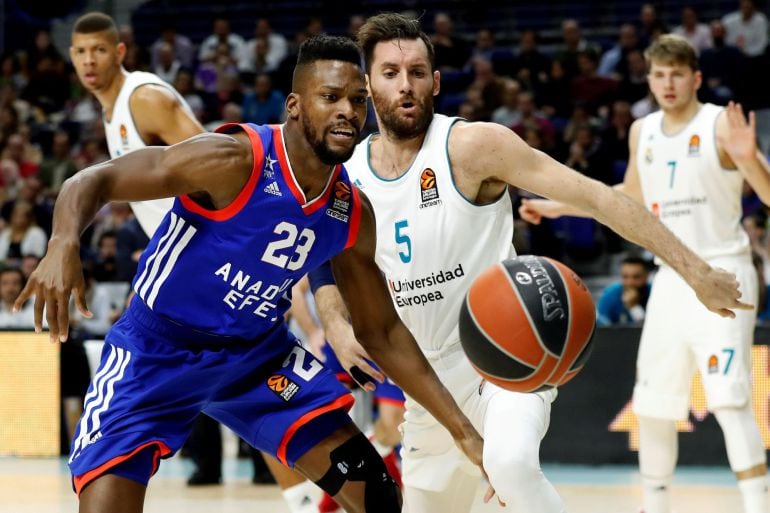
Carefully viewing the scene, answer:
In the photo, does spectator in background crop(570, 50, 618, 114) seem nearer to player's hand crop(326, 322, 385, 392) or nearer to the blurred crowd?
the blurred crowd

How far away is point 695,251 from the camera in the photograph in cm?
598

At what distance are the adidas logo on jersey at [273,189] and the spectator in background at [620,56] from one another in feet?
31.3

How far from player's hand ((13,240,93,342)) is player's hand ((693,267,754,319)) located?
1.97m

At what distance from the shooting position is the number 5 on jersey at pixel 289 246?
376 centimetres

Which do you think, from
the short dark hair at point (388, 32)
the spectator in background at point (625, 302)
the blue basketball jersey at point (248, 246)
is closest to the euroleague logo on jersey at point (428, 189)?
the short dark hair at point (388, 32)

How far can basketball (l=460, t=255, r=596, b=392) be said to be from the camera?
3.72 metres

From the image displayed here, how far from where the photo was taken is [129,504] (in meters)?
3.63

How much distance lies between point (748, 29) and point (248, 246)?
1074 centimetres

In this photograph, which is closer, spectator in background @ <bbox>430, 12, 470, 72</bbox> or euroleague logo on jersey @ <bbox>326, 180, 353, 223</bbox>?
euroleague logo on jersey @ <bbox>326, 180, 353, 223</bbox>

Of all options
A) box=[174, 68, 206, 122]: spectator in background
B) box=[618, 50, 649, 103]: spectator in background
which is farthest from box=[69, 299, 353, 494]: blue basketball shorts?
box=[174, 68, 206, 122]: spectator in background

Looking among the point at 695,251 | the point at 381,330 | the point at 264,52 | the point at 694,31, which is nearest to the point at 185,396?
the point at 381,330

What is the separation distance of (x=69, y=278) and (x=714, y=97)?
9714mm

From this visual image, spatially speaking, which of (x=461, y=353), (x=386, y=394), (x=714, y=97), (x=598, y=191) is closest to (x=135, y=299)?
(x=461, y=353)

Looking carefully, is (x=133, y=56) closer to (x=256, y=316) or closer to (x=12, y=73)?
(x=12, y=73)
